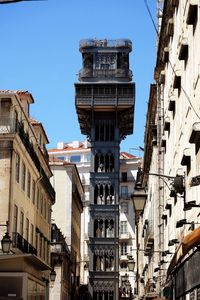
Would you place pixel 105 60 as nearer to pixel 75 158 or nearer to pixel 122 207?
pixel 122 207

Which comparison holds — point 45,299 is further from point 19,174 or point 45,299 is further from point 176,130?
point 176,130

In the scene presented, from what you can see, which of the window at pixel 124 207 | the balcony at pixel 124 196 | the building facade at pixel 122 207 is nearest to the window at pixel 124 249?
the building facade at pixel 122 207

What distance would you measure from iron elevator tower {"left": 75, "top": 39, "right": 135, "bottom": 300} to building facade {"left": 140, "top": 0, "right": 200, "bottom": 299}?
64.5 metres

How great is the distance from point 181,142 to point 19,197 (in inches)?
819

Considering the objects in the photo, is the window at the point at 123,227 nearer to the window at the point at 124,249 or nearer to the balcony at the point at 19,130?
the window at the point at 124,249

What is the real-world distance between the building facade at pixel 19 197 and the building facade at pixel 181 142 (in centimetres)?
925

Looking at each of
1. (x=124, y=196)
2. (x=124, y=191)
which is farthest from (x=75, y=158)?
(x=124, y=196)

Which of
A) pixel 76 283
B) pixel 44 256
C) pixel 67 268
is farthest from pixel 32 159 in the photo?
pixel 76 283

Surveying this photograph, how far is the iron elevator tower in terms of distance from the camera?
3617 inches

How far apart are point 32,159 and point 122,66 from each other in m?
62.6

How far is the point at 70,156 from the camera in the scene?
134 metres

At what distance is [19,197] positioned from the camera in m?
37.6

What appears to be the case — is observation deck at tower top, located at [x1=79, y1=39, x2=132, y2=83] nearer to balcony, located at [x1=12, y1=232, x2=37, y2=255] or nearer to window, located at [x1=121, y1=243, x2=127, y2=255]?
window, located at [x1=121, y1=243, x2=127, y2=255]

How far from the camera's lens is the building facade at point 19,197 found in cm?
3434
